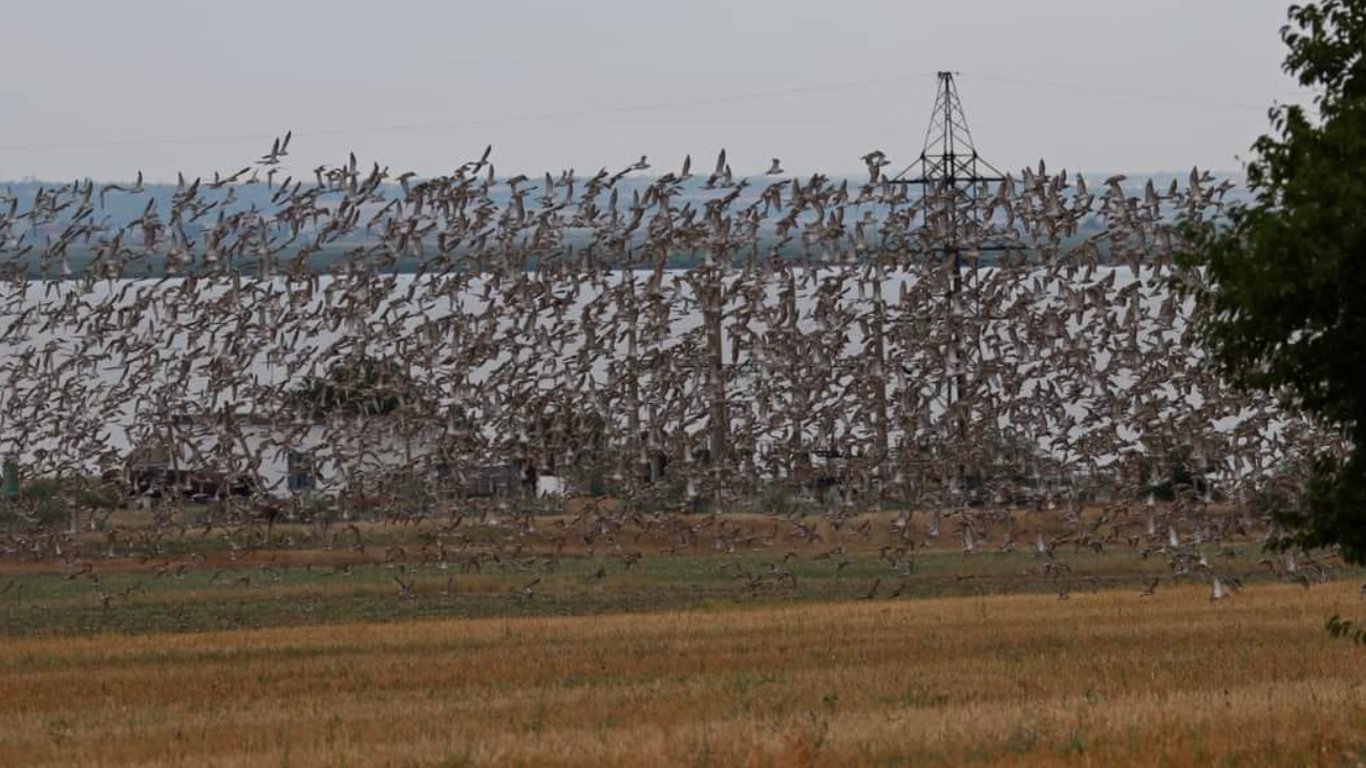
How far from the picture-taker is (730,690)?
2625 centimetres

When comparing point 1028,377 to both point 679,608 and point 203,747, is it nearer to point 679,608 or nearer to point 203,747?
point 679,608

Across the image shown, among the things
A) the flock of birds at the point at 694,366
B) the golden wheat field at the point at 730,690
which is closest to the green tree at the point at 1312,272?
the golden wheat field at the point at 730,690

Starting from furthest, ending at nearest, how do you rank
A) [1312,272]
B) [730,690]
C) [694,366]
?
[694,366], [730,690], [1312,272]

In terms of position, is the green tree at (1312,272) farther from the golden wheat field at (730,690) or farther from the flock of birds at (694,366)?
the flock of birds at (694,366)

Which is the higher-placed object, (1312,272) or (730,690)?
(1312,272)

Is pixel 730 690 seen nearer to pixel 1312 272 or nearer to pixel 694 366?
pixel 1312 272

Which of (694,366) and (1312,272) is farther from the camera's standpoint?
(694,366)

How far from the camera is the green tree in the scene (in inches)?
674

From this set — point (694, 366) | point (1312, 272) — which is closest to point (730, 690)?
point (1312, 272)

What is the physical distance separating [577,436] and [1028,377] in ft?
45.0

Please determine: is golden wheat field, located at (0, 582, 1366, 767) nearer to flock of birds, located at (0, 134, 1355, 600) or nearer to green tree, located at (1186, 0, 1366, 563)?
green tree, located at (1186, 0, 1366, 563)

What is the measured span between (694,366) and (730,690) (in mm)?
38993

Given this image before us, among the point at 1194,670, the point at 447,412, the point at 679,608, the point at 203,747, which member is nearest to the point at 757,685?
the point at 1194,670

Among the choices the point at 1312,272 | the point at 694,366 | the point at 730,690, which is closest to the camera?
the point at 1312,272
